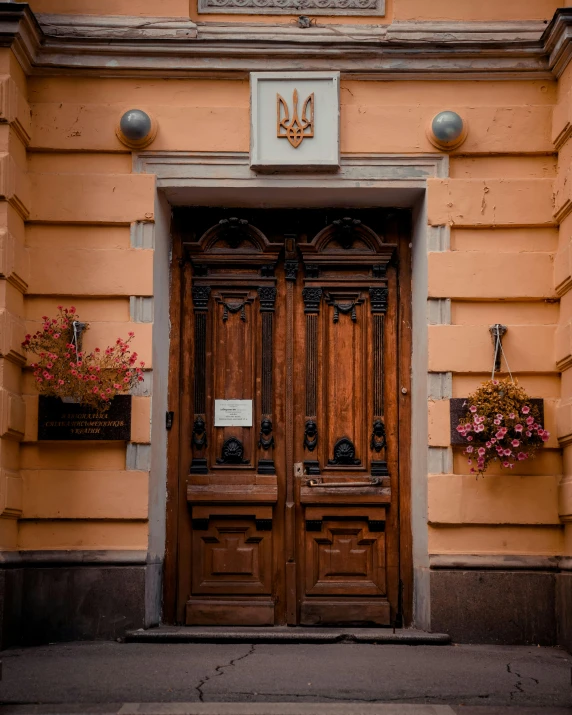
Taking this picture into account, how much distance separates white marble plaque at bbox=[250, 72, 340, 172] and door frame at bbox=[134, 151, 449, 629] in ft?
0.44

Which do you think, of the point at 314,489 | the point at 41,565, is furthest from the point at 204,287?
the point at 41,565

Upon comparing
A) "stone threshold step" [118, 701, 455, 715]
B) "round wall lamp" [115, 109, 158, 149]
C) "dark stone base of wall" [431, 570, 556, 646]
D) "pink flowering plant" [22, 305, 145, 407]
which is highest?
"round wall lamp" [115, 109, 158, 149]

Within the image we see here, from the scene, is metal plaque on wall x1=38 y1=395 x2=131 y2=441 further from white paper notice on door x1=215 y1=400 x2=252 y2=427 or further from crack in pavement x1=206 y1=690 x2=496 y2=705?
crack in pavement x1=206 y1=690 x2=496 y2=705

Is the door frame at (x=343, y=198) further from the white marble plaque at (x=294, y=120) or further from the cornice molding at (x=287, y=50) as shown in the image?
the cornice molding at (x=287, y=50)

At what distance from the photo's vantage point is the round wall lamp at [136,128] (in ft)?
27.8

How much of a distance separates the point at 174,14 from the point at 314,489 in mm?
3967

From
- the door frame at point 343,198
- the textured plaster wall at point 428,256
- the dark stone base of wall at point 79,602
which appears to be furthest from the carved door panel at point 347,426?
the dark stone base of wall at point 79,602

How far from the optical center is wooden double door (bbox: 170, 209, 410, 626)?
8719 millimetres

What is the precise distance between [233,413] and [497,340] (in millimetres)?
2206

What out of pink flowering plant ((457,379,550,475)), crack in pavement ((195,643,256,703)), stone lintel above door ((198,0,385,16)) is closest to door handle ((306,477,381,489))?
pink flowering plant ((457,379,550,475))

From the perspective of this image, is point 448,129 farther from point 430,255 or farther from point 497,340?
point 497,340

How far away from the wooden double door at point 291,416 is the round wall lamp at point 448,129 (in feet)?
2.87

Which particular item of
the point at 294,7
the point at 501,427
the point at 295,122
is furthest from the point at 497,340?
the point at 294,7

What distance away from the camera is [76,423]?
8.27 metres
